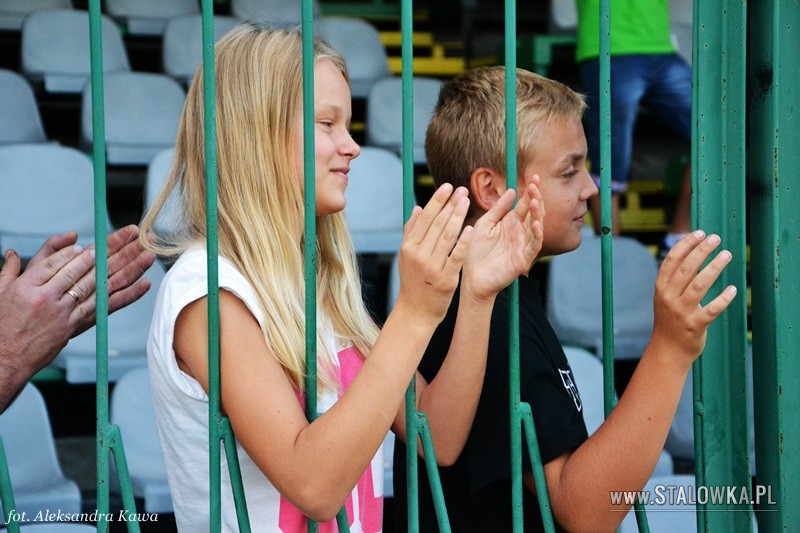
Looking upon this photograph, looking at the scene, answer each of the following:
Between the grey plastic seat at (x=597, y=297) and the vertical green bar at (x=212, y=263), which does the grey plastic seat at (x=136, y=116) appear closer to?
the grey plastic seat at (x=597, y=297)

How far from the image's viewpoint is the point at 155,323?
4.12 ft

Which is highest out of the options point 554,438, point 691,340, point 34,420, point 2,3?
point 2,3

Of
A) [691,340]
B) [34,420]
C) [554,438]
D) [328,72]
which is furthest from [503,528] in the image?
[34,420]

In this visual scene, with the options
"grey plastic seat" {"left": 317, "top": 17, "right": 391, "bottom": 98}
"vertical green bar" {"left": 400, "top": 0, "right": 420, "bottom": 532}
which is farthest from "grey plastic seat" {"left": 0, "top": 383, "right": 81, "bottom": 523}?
"grey plastic seat" {"left": 317, "top": 17, "right": 391, "bottom": 98}

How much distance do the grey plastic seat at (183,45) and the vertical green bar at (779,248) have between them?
3.37 meters

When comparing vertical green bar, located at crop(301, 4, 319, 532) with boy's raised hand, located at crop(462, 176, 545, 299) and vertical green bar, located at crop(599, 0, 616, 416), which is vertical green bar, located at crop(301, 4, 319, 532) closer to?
boy's raised hand, located at crop(462, 176, 545, 299)

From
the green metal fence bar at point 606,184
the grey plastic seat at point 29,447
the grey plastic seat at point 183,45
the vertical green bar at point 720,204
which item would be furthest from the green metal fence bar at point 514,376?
the grey plastic seat at point 183,45

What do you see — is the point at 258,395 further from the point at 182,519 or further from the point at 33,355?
the point at 33,355

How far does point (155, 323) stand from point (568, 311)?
2.30 meters

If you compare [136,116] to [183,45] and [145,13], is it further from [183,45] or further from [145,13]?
[145,13]

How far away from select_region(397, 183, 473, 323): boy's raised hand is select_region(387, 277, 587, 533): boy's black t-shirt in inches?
10.2

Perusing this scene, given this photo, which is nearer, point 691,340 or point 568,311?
point 691,340

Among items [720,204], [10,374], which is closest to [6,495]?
[10,374]

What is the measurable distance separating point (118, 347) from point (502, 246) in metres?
1.99
